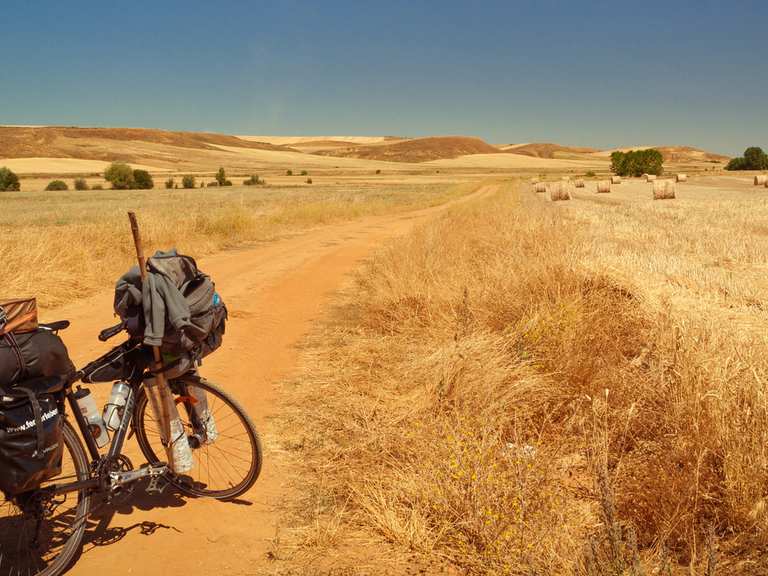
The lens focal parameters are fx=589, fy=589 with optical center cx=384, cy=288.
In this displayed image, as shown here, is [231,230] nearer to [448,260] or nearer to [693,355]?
[448,260]

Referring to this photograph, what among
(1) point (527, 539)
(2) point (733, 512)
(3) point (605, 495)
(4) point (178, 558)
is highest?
(3) point (605, 495)

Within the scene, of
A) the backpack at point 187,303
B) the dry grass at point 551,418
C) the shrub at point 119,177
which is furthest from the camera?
the shrub at point 119,177

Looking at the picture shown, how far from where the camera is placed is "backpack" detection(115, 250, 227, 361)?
3.29 m

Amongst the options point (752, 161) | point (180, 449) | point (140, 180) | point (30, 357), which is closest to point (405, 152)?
Result: point (752, 161)

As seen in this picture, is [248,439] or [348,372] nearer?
[248,439]

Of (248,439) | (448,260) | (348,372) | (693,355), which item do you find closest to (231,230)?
(448,260)

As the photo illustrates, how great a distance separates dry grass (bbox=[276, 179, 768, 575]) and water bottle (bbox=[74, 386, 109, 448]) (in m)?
1.30

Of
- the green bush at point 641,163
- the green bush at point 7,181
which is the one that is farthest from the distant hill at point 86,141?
the green bush at point 641,163

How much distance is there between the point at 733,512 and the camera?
2986 millimetres

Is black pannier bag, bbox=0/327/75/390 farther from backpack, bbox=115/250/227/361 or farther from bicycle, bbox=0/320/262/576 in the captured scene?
backpack, bbox=115/250/227/361

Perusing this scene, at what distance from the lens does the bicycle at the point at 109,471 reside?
3164mm

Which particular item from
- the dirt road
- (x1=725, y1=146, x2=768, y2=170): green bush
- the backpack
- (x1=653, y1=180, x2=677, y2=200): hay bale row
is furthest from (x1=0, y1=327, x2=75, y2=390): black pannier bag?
(x1=725, y1=146, x2=768, y2=170): green bush

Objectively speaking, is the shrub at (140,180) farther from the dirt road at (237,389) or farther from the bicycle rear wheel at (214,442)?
the bicycle rear wheel at (214,442)

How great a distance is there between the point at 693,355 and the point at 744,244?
8.18 metres
